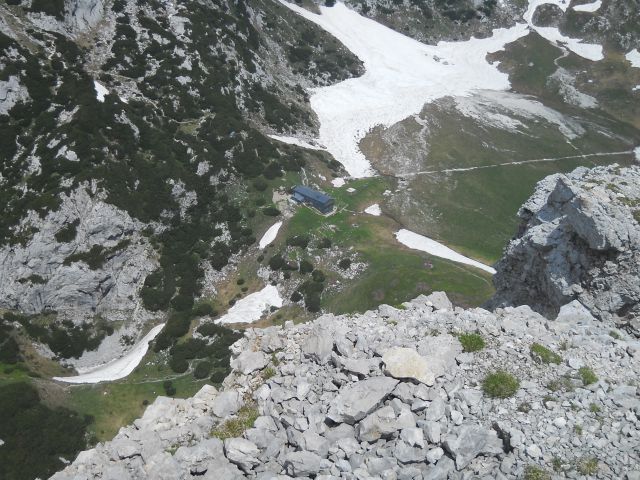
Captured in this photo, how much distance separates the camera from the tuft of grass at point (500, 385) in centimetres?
1534

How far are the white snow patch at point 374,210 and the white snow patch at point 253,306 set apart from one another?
27.9 metres

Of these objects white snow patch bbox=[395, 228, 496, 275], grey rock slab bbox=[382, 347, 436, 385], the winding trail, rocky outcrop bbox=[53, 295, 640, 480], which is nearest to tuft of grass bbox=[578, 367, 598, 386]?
rocky outcrop bbox=[53, 295, 640, 480]

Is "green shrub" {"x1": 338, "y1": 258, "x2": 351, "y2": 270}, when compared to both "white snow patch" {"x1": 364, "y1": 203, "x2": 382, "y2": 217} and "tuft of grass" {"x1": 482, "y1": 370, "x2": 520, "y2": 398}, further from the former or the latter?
"tuft of grass" {"x1": 482, "y1": 370, "x2": 520, "y2": 398}

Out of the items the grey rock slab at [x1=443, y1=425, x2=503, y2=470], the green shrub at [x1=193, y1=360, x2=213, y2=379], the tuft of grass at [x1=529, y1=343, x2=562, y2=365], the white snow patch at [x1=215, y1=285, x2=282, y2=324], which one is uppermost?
the tuft of grass at [x1=529, y1=343, x2=562, y2=365]

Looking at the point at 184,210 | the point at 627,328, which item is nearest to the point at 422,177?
the point at 184,210

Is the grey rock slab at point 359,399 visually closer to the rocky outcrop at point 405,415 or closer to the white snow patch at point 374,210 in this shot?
the rocky outcrop at point 405,415

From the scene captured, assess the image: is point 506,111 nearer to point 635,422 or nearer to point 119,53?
point 119,53

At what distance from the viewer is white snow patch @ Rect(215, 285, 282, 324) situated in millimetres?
67250

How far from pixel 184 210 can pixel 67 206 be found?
18.1 meters

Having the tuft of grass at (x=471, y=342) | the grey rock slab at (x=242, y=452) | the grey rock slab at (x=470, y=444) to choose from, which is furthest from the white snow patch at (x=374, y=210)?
the grey rock slab at (x=470, y=444)

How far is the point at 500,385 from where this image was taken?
15.5 m

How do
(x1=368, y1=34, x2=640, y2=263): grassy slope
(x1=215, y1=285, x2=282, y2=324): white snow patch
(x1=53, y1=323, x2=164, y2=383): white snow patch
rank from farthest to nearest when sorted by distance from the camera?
1. (x1=368, y1=34, x2=640, y2=263): grassy slope
2. (x1=215, y1=285, x2=282, y2=324): white snow patch
3. (x1=53, y1=323, x2=164, y2=383): white snow patch

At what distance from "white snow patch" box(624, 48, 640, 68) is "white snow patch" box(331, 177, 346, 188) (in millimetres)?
116290

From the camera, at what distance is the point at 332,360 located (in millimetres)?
18375
